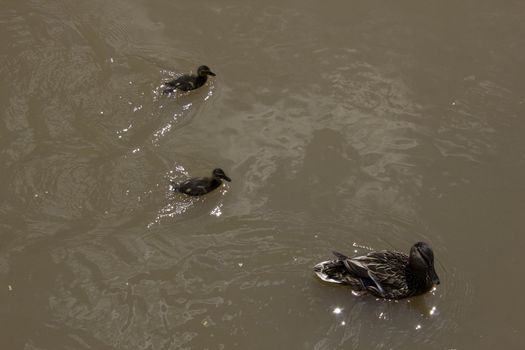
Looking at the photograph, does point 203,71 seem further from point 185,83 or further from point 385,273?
point 385,273

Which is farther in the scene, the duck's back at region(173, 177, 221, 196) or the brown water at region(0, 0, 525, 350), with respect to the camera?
the duck's back at region(173, 177, 221, 196)

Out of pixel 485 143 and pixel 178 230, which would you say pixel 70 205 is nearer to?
pixel 178 230

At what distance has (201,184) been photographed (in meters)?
4.98

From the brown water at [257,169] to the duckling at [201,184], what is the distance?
9 centimetres

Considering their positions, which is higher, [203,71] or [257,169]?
[203,71]

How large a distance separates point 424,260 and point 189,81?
2.65 metres

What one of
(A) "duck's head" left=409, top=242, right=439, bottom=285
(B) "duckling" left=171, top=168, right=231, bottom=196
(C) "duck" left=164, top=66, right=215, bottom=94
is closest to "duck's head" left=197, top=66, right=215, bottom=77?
(C) "duck" left=164, top=66, right=215, bottom=94

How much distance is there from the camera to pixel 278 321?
4348 mm

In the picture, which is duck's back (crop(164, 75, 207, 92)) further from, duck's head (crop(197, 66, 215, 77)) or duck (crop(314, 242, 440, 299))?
duck (crop(314, 242, 440, 299))

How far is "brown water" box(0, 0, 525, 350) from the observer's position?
4371mm

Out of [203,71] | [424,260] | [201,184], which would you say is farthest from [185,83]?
[424,260]

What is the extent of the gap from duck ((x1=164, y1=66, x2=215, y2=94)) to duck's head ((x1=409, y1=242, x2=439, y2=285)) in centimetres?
252

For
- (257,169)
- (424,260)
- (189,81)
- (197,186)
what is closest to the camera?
(424,260)

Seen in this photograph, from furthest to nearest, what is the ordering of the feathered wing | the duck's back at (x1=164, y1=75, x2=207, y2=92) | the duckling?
1. the duck's back at (x1=164, y1=75, x2=207, y2=92)
2. the duckling
3. the feathered wing
